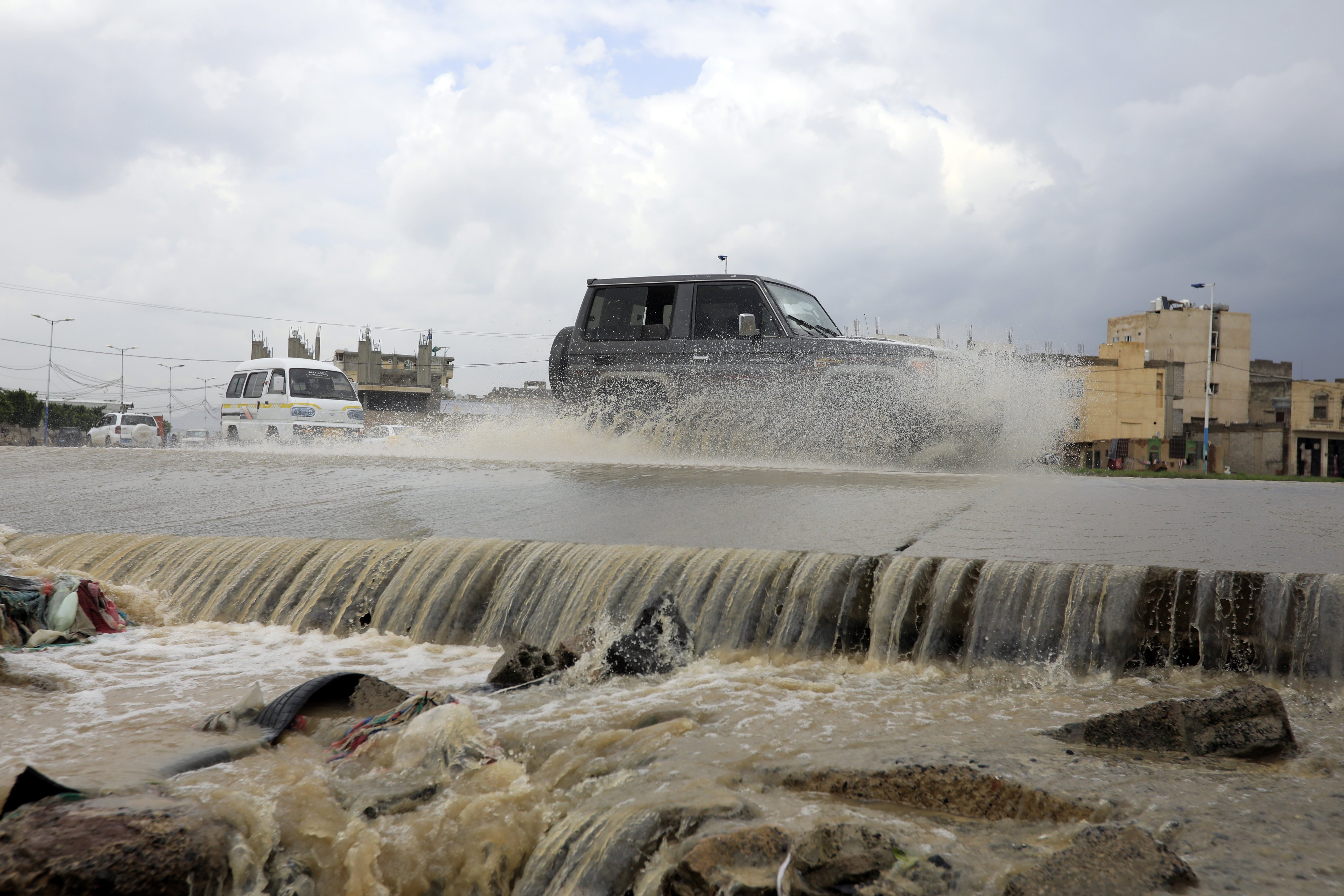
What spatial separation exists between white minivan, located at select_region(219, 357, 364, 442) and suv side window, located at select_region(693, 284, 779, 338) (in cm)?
933

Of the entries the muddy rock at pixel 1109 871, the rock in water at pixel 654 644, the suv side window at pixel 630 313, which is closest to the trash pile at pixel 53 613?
the rock in water at pixel 654 644

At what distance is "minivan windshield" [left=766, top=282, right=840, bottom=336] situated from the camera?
9078mm

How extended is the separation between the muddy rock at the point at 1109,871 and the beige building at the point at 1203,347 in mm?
54517

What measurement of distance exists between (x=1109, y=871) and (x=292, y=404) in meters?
16.2

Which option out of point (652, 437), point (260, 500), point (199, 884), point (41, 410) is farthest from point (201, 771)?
point (41, 410)

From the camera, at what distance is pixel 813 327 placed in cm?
925

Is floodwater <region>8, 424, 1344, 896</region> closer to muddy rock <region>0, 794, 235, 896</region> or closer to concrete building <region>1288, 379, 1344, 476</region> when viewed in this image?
muddy rock <region>0, 794, 235, 896</region>

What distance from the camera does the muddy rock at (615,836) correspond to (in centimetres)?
217

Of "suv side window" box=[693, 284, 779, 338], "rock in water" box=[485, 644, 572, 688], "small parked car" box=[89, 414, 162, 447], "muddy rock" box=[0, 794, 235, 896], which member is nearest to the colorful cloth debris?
"rock in water" box=[485, 644, 572, 688]

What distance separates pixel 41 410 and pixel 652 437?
46074 mm

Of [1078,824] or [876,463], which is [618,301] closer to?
[876,463]

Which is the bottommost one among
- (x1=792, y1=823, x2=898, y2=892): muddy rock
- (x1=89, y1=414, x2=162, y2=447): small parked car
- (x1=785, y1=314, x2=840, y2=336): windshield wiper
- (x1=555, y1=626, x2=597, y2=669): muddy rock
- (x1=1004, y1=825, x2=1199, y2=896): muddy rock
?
(x1=555, y1=626, x2=597, y2=669): muddy rock

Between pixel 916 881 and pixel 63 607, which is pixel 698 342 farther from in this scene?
pixel 916 881

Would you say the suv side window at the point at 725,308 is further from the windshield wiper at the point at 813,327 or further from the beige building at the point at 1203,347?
the beige building at the point at 1203,347
